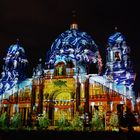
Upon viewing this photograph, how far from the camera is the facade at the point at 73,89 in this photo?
47.2m

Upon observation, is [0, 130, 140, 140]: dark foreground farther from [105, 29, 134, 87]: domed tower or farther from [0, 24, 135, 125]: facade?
[105, 29, 134, 87]: domed tower

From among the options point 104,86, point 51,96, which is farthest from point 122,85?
point 51,96

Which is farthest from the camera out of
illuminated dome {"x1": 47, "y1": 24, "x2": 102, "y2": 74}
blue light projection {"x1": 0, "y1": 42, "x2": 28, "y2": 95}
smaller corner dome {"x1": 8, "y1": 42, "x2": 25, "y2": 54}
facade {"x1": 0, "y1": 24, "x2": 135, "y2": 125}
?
smaller corner dome {"x1": 8, "y1": 42, "x2": 25, "y2": 54}

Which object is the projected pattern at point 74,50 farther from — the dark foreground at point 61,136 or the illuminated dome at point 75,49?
the dark foreground at point 61,136

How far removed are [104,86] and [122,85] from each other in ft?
9.77

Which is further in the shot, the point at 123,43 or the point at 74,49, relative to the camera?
the point at 74,49

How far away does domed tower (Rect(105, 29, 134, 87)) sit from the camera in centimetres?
4884

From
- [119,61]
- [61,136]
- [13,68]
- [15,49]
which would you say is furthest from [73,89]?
[61,136]

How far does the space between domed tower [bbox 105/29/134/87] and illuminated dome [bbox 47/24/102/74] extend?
607 centimetres

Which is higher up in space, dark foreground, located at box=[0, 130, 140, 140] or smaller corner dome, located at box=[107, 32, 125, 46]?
smaller corner dome, located at box=[107, 32, 125, 46]

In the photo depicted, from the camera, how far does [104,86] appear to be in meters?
48.0

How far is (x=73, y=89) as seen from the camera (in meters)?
50.2

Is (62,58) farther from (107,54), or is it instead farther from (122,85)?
(122,85)

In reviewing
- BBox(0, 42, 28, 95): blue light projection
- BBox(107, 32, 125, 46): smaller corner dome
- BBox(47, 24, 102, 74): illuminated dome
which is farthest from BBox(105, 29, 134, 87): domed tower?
BBox(0, 42, 28, 95): blue light projection
